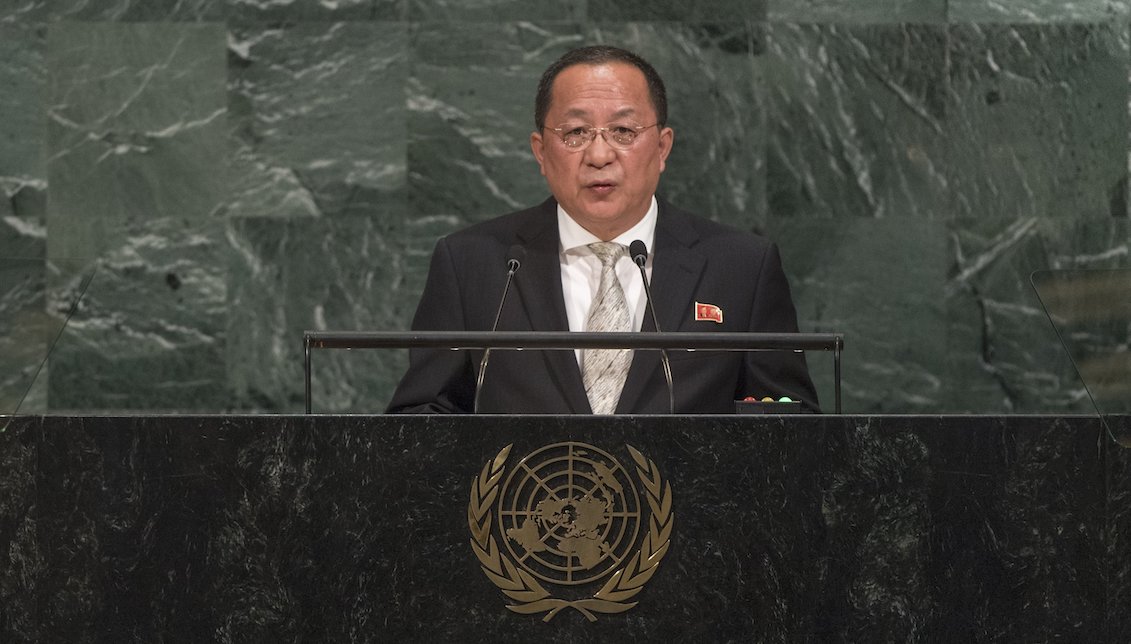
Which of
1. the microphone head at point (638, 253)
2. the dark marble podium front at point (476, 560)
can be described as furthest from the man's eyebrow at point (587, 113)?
the dark marble podium front at point (476, 560)

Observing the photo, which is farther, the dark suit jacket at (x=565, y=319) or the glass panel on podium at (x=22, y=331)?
the dark suit jacket at (x=565, y=319)

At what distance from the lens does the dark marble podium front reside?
245 cm

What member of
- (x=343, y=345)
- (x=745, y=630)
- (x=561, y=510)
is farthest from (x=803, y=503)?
(x=343, y=345)

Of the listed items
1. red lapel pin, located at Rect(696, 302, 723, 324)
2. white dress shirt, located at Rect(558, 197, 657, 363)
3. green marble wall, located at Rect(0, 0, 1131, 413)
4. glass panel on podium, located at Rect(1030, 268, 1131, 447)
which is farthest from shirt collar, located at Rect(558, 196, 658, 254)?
green marble wall, located at Rect(0, 0, 1131, 413)

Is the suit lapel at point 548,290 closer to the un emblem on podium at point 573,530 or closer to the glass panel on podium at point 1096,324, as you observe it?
the un emblem on podium at point 573,530

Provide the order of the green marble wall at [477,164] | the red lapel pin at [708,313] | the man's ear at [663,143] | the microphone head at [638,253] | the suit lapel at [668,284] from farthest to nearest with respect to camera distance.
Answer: the green marble wall at [477,164]
the man's ear at [663,143]
the red lapel pin at [708,313]
the suit lapel at [668,284]
the microphone head at [638,253]

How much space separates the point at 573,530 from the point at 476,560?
0.16 metres

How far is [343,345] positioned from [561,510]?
0.52 m

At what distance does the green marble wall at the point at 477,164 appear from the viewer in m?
5.39

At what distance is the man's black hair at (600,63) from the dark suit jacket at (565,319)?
0.25 m

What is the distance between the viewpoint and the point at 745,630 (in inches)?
96.3

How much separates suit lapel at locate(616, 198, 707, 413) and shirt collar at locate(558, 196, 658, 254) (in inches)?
0.9

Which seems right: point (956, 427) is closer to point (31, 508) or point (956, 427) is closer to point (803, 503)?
point (803, 503)

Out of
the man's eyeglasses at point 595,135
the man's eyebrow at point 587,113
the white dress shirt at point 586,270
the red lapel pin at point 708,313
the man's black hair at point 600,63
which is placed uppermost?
the man's black hair at point 600,63
